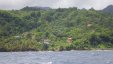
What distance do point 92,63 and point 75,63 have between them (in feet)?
12.0

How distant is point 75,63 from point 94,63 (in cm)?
404

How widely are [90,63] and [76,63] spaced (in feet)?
10.0

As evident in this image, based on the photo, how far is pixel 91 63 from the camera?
82062 mm

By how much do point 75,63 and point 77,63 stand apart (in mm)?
430

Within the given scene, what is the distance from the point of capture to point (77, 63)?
83250mm

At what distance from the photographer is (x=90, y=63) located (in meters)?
82.1

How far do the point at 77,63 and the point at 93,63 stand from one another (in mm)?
3425

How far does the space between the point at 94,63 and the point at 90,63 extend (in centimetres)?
85

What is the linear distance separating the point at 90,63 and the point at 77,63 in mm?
2901

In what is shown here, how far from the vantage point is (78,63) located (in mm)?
83188

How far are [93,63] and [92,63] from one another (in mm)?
294

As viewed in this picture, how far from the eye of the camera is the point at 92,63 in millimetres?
82125

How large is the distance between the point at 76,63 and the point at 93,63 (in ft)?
11.8
